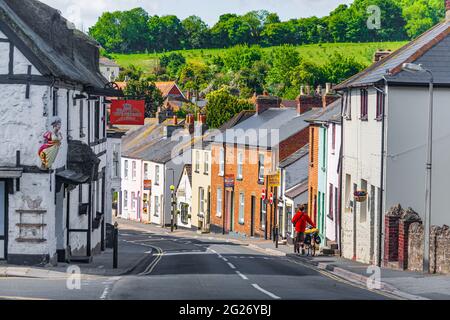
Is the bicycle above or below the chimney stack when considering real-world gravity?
below

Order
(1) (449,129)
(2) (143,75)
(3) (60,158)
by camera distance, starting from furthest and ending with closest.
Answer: (2) (143,75) < (1) (449,129) < (3) (60,158)

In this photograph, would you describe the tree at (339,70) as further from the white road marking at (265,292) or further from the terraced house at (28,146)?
the white road marking at (265,292)

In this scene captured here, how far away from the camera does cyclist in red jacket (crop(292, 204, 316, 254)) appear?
42.6m

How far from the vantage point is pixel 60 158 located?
34.5m

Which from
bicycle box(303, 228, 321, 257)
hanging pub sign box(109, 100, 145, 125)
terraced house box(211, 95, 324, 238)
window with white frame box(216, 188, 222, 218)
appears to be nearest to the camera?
bicycle box(303, 228, 321, 257)

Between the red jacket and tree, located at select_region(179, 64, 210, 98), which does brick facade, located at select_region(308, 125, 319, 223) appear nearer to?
the red jacket

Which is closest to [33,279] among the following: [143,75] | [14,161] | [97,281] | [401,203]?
[97,281]

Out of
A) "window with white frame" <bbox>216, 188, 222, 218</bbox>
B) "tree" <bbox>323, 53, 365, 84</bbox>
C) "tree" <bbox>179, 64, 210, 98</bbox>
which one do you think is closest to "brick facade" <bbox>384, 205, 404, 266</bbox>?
"window with white frame" <bbox>216, 188, 222, 218</bbox>

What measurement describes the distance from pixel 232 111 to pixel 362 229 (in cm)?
6719

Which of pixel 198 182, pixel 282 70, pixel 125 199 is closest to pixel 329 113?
pixel 198 182

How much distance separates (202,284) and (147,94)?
115215 millimetres

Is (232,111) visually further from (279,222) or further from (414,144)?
(414,144)

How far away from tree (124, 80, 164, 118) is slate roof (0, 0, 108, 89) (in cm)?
9251

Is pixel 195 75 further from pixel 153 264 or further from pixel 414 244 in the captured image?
pixel 414 244
